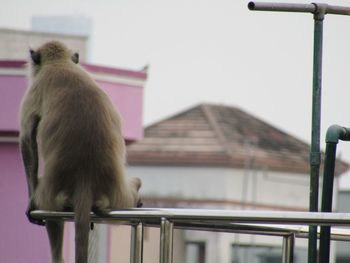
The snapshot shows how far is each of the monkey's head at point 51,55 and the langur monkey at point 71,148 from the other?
159 mm

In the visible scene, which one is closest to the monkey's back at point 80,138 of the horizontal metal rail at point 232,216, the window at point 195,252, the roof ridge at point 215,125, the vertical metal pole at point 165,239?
the horizontal metal rail at point 232,216

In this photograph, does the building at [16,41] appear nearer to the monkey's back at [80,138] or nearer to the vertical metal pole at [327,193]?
the monkey's back at [80,138]

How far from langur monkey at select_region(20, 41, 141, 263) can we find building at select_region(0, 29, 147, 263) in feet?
23.4

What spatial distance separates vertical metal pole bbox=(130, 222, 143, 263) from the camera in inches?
187

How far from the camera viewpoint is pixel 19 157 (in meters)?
15.2

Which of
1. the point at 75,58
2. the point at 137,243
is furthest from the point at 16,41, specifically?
the point at 137,243

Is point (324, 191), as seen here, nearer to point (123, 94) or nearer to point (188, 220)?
point (188, 220)

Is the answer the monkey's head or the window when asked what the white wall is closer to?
the window

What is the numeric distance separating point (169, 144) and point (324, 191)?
3984 cm

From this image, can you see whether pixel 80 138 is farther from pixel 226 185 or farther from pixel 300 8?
pixel 226 185

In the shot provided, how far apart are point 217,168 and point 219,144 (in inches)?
58.2

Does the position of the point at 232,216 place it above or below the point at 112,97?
below

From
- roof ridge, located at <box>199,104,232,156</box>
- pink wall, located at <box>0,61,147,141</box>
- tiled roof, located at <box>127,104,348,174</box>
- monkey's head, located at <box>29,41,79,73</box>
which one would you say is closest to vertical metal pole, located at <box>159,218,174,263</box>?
monkey's head, located at <box>29,41,79,73</box>

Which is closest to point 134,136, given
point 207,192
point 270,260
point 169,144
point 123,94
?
point 123,94
